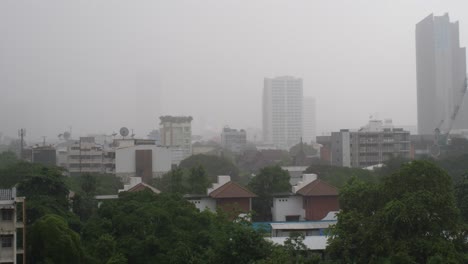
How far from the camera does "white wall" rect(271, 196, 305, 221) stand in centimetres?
1718

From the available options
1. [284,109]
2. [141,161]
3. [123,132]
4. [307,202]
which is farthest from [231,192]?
[284,109]

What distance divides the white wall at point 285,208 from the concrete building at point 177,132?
36.3 m

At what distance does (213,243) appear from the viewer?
10023mm

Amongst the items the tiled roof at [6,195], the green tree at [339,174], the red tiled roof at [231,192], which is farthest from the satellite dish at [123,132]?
the tiled roof at [6,195]

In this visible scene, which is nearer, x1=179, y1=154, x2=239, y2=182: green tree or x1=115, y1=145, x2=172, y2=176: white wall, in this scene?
x1=115, y1=145, x2=172, y2=176: white wall

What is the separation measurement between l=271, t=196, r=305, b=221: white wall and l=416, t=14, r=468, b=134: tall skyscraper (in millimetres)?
49730

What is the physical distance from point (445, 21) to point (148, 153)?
4583 cm

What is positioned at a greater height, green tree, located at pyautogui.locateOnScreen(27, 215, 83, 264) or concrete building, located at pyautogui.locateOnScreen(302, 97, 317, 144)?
concrete building, located at pyautogui.locateOnScreen(302, 97, 317, 144)

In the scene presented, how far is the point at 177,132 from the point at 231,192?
39264 mm

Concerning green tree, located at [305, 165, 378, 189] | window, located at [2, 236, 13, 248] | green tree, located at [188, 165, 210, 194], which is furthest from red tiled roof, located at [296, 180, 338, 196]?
window, located at [2, 236, 13, 248]

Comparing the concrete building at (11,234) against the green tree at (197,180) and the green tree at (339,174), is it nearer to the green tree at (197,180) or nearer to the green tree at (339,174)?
the green tree at (197,180)

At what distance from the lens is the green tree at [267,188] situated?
17469 mm

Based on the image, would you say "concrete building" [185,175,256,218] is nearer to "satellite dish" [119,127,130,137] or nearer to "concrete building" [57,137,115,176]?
"concrete building" [57,137,115,176]

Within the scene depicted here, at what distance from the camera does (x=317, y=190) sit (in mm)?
16844
